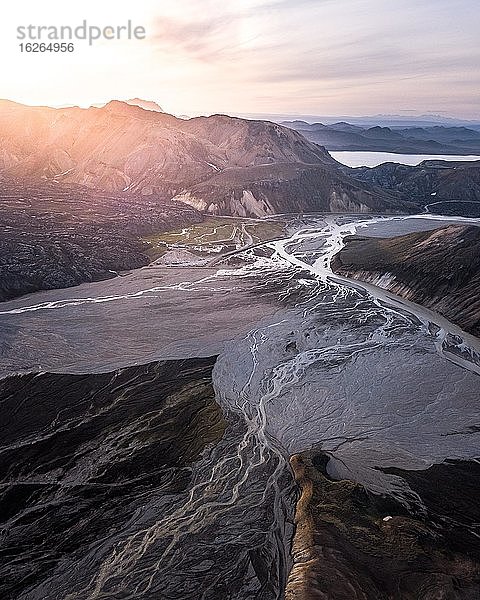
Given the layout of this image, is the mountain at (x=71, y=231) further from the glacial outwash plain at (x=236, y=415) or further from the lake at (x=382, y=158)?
the lake at (x=382, y=158)

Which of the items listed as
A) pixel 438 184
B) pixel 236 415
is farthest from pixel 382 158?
pixel 236 415

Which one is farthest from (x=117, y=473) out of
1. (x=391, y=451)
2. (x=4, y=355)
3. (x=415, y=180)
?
(x=415, y=180)

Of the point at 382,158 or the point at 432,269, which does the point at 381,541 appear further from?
the point at 382,158

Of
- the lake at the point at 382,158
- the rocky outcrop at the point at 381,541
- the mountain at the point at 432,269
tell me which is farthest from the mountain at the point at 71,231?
the lake at the point at 382,158

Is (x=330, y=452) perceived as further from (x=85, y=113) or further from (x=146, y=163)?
(x=85, y=113)

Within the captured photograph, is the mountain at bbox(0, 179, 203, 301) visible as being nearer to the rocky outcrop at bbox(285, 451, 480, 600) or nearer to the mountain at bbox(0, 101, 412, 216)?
the mountain at bbox(0, 101, 412, 216)

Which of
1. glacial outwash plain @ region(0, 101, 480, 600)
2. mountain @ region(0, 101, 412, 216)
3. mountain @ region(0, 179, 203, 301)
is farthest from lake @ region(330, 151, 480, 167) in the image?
glacial outwash plain @ region(0, 101, 480, 600)
